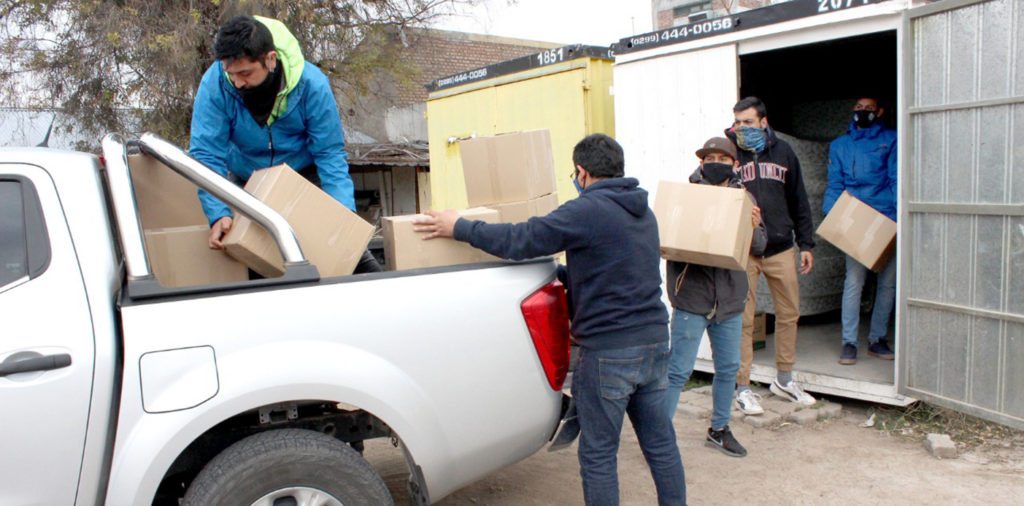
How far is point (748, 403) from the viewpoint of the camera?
5055 mm

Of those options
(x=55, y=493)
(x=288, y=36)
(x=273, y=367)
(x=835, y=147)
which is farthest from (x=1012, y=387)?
(x=55, y=493)

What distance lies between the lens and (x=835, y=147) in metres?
5.82

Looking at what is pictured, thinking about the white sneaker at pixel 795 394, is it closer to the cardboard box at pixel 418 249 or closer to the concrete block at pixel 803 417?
the concrete block at pixel 803 417

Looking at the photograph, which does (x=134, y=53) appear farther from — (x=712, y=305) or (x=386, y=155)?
(x=712, y=305)

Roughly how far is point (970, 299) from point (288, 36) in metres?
4.12

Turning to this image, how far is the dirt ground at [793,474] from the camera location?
→ 3900 mm

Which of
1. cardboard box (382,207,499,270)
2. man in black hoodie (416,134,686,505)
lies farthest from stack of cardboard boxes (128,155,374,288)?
man in black hoodie (416,134,686,505)

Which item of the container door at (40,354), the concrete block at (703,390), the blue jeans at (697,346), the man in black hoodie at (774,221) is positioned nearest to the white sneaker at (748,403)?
the man in black hoodie at (774,221)

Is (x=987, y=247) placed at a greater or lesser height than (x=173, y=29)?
lesser

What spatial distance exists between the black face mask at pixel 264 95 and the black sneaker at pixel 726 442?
311 centimetres

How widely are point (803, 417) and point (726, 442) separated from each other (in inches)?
32.8

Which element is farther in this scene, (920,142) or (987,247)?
(920,142)

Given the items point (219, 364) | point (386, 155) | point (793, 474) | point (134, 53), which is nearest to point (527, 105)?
point (793, 474)

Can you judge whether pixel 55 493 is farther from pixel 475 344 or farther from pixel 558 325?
pixel 558 325
